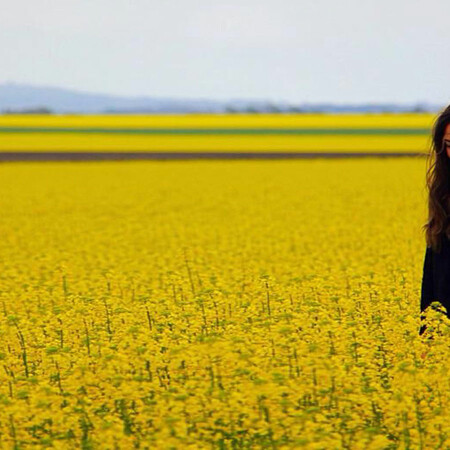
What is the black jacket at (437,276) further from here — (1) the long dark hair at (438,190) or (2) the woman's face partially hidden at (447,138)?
(2) the woman's face partially hidden at (447,138)

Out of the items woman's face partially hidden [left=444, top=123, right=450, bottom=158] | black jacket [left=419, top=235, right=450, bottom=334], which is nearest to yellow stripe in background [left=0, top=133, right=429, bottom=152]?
black jacket [left=419, top=235, right=450, bottom=334]

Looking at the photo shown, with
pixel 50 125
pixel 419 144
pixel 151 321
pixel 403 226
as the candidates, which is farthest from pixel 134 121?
pixel 151 321

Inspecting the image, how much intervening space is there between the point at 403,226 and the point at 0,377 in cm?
1494

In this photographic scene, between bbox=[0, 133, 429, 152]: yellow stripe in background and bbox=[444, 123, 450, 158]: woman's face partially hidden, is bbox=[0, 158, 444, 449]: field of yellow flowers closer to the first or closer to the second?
bbox=[444, 123, 450, 158]: woman's face partially hidden

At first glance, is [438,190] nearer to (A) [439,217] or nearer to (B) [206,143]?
(A) [439,217]

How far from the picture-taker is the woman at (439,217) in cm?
670

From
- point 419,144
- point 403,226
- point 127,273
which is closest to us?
point 127,273

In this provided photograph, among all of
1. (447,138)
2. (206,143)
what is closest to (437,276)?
(447,138)

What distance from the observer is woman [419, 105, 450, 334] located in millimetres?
6695

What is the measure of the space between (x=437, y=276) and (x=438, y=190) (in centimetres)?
68

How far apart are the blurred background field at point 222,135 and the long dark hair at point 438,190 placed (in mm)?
45869

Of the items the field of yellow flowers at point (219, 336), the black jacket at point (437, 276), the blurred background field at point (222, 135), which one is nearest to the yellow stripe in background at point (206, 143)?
the blurred background field at point (222, 135)

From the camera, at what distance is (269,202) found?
96.5 feet

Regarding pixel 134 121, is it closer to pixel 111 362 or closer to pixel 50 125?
pixel 50 125
